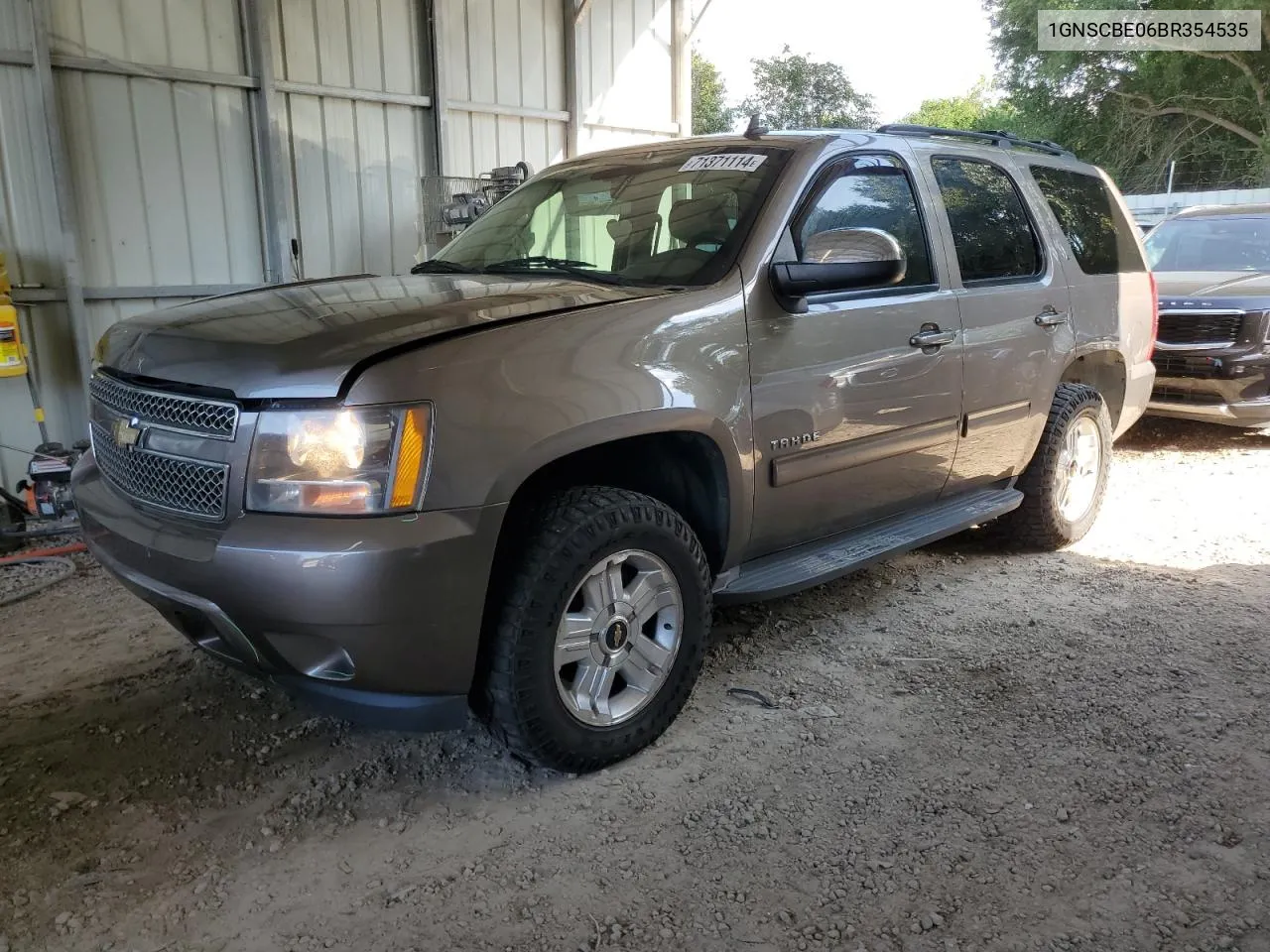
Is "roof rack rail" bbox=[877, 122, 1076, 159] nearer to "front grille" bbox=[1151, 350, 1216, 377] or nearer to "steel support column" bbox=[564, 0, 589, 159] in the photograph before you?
"front grille" bbox=[1151, 350, 1216, 377]

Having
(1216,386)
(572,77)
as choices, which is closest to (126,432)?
(1216,386)

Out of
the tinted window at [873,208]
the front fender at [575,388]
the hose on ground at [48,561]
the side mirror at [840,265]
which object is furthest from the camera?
the hose on ground at [48,561]

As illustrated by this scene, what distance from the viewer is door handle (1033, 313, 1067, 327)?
435 cm

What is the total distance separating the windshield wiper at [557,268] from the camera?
332 centimetres

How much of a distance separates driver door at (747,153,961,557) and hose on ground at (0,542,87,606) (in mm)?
3363

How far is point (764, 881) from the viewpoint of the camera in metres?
2.44

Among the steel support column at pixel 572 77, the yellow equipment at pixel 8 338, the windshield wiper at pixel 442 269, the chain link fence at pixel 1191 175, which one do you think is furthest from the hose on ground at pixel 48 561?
the chain link fence at pixel 1191 175

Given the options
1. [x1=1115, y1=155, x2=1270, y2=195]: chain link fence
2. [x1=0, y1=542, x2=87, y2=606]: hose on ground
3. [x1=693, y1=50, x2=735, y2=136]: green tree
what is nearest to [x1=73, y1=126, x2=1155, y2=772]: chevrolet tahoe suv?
[x1=0, y1=542, x2=87, y2=606]: hose on ground

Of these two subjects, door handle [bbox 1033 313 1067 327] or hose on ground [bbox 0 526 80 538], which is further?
hose on ground [bbox 0 526 80 538]

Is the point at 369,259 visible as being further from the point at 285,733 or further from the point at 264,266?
the point at 285,733

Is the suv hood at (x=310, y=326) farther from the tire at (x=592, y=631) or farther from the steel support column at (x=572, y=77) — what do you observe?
the steel support column at (x=572, y=77)

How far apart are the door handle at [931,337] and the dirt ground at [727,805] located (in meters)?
1.17

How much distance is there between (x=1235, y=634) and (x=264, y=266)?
21.6ft

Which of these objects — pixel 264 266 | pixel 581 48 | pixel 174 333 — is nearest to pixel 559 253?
pixel 174 333
